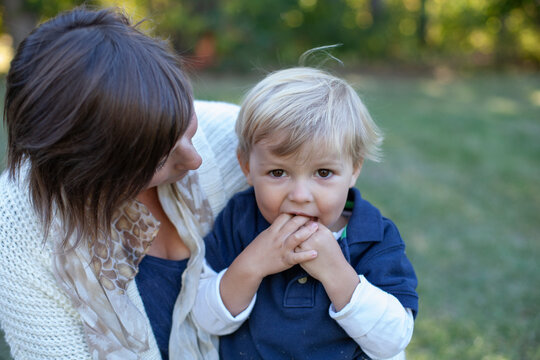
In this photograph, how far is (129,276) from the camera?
1707mm

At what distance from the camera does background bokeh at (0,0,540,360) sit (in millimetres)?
3301

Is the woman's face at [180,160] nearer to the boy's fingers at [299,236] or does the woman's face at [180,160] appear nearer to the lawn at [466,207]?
the boy's fingers at [299,236]

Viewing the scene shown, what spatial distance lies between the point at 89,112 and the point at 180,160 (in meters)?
0.37

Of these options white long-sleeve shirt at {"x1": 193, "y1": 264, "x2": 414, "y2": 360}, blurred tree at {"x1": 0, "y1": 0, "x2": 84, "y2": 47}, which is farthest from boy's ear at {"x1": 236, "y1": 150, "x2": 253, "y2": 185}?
blurred tree at {"x1": 0, "y1": 0, "x2": 84, "y2": 47}

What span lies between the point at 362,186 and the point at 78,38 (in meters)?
4.22

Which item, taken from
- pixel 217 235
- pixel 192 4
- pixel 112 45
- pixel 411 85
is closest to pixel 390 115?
pixel 411 85

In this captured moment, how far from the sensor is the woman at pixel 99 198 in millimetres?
1352

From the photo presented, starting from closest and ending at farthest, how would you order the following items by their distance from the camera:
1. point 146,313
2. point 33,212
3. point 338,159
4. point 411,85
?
point 33,212 → point 338,159 → point 146,313 → point 411,85

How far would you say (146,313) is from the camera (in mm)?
1820

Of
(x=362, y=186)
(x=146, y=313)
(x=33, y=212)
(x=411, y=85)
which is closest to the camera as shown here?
(x=33, y=212)

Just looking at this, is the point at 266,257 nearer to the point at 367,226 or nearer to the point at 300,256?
the point at 300,256

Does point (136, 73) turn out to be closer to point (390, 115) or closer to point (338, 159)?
point (338, 159)

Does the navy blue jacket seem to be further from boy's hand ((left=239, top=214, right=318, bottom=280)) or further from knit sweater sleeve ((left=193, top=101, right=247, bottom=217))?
knit sweater sleeve ((left=193, top=101, right=247, bottom=217))

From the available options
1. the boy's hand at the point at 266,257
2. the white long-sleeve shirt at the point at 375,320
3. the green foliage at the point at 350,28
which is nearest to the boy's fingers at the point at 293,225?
the boy's hand at the point at 266,257
